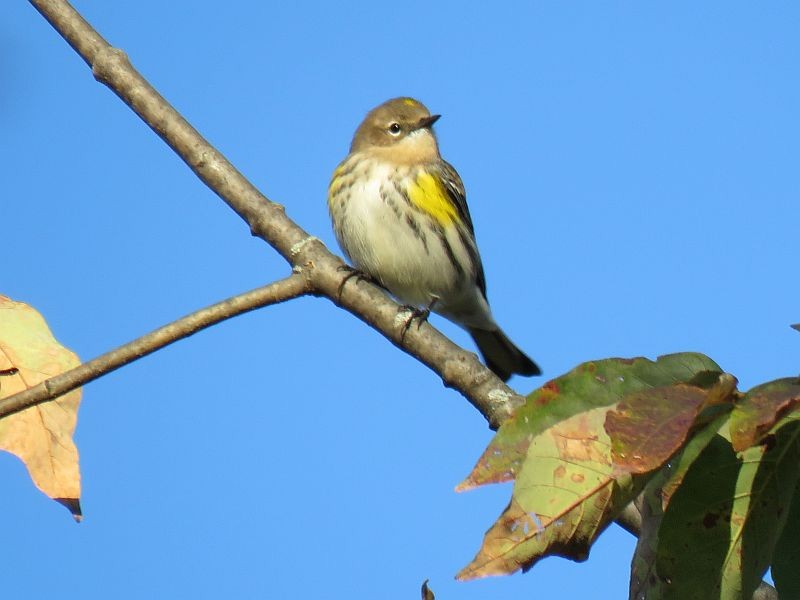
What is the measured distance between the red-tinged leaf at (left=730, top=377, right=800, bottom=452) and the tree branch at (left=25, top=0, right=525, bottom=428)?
1.59 m

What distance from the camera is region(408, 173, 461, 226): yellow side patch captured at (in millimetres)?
7781

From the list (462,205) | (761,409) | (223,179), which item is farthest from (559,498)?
(462,205)

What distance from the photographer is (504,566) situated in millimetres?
1590

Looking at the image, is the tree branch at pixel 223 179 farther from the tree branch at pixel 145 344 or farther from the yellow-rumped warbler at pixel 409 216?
the yellow-rumped warbler at pixel 409 216

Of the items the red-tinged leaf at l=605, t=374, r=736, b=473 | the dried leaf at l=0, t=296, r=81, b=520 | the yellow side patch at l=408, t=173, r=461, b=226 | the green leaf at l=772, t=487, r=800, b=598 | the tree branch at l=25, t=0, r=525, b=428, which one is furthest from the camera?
the yellow side patch at l=408, t=173, r=461, b=226

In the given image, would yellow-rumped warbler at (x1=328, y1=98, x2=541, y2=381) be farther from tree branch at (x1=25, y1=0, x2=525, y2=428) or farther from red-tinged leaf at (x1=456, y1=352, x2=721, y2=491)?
red-tinged leaf at (x1=456, y1=352, x2=721, y2=491)

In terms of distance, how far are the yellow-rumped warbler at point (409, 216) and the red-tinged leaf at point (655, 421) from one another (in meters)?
5.59

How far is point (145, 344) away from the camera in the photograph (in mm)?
2600

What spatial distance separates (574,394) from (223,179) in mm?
1963

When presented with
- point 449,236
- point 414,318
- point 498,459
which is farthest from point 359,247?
point 498,459

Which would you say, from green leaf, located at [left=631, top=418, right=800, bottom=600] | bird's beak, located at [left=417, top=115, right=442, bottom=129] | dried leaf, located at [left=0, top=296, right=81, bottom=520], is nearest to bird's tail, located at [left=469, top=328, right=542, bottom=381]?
bird's beak, located at [left=417, top=115, right=442, bottom=129]

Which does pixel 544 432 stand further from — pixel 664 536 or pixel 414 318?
pixel 414 318

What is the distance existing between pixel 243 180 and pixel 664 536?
2.15m

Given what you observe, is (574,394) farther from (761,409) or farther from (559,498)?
(761,409)
